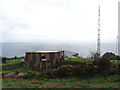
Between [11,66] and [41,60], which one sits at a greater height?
[41,60]

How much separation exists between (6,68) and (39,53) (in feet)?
22.0

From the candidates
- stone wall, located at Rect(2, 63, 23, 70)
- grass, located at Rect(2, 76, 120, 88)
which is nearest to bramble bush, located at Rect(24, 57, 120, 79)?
grass, located at Rect(2, 76, 120, 88)

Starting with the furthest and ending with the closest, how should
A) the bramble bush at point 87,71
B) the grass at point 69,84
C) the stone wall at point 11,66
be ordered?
the stone wall at point 11,66, the bramble bush at point 87,71, the grass at point 69,84

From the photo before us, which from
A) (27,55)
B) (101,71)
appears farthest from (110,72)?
(27,55)

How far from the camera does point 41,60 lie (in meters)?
25.2

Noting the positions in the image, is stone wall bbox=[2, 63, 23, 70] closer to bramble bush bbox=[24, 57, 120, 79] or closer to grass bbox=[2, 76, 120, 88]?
bramble bush bbox=[24, 57, 120, 79]

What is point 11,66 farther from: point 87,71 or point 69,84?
point 69,84

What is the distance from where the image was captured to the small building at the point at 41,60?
25.2m

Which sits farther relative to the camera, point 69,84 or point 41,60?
point 41,60

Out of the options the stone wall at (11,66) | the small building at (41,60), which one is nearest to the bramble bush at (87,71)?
the small building at (41,60)

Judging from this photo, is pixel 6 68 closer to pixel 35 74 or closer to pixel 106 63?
pixel 35 74

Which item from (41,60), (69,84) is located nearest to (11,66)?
(41,60)

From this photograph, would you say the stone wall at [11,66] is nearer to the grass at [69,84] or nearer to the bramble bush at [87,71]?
the bramble bush at [87,71]

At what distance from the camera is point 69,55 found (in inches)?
1205
